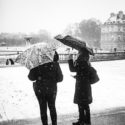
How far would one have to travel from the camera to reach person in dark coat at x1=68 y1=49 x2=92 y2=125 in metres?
5.16

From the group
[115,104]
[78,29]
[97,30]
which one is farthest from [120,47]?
[115,104]

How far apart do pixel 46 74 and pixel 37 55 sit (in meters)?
0.42

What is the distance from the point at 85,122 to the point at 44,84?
4.85ft

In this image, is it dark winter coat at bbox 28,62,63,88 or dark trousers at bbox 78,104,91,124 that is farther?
dark trousers at bbox 78,104,91,124

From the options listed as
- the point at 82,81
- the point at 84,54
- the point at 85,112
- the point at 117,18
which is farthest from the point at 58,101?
the point at 117,18

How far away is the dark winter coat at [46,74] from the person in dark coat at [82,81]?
0.53m

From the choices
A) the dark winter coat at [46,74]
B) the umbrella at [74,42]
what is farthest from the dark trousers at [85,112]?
the umbrella at [74,42]

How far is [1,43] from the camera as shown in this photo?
59.8 meters

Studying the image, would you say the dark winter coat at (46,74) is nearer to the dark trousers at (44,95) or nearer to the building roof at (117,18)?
A: the dark trousers at (44,95)

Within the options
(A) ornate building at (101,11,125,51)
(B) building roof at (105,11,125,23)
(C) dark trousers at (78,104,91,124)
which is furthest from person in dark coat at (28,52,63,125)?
(B) building roof at (105,11,125,23)

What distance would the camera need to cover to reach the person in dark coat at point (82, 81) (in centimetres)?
516

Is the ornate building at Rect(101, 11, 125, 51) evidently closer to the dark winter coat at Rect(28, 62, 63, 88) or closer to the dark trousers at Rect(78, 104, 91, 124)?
the dark trousers at Rect(78, 104, 91, 124)

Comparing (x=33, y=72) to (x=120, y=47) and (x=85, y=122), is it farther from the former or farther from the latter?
(x=120, y=47)

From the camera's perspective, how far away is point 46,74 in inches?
184
